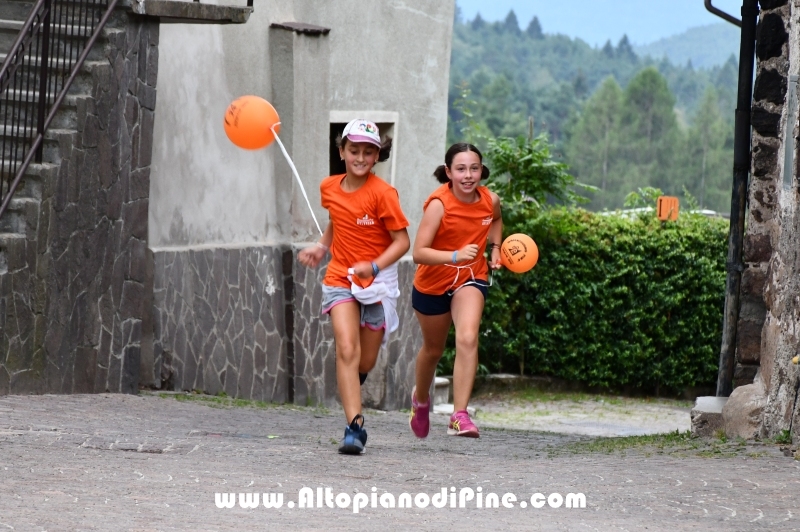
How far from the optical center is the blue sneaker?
7.33m

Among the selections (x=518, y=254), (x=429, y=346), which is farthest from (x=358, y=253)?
(x=518, y=254)

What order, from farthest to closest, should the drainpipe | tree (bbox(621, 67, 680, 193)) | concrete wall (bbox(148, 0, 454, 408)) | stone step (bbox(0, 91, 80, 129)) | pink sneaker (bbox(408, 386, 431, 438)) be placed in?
tree (bbox(621, 67, 680, 193)) → concrete wall (bbox(148, 0, 454, 408)) → stone step (bbox(0, 91, 80, 129)) → the drainpipe → pink sneaker (bbox(408, 386, 431, 438))

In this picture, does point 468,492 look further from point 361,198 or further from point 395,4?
point 395,4

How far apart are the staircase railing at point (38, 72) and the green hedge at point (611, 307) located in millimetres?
10889

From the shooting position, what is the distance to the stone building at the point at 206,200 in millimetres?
9797

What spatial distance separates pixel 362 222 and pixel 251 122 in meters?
1.87

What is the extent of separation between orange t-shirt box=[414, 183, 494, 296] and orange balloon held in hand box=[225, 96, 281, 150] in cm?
160

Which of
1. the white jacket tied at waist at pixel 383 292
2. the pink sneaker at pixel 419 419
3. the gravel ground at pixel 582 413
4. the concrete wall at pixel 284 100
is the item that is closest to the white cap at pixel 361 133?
the white jacket tied at waist at pixel 383 292

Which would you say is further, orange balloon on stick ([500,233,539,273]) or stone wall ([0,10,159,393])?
stone wall ([0,10,159,393])

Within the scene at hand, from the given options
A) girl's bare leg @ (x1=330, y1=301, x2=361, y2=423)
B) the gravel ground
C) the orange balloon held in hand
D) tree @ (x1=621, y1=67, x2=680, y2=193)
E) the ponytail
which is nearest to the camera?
girl's bare leg @ (x1=330, y1=301, x2=361, y2=423)

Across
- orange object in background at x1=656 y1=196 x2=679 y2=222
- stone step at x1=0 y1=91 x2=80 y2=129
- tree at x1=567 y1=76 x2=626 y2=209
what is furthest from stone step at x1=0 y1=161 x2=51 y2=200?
tree at x1=567 y1=76 x2=626 y2=209

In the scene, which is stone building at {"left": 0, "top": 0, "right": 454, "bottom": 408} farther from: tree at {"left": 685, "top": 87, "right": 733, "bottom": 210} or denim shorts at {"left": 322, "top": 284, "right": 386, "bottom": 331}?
tree at {"left": 685, "top": 87, "right": 733, "bottom": 210}

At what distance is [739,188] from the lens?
991 centimetres

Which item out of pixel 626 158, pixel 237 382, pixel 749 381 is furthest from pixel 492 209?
pixel 626 158
